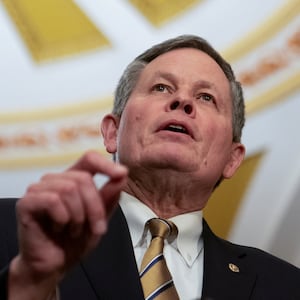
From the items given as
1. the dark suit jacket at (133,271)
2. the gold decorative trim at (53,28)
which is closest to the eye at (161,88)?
the dark suit jacket at (133,271)

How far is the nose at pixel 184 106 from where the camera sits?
1.06 metres

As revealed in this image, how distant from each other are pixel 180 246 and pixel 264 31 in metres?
0.98

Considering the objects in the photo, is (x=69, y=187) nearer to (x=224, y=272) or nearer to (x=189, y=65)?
(x=224, y=272)

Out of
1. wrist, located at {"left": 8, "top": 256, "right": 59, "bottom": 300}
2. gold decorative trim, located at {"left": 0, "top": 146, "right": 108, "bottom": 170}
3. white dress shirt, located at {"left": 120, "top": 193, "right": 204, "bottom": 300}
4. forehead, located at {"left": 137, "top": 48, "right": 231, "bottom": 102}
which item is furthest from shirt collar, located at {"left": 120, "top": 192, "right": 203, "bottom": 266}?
gold decorative trim, located at {"left": 0, "top": 146, "right": 108, "bottom": 170}

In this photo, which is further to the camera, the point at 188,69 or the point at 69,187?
the point at 188,69

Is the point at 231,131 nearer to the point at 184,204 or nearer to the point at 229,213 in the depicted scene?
the point at 184,204

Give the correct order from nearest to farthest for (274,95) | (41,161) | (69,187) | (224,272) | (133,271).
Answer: (69,187), (133,271), (224,272), (274,95), (41,161)

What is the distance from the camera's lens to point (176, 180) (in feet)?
3.47

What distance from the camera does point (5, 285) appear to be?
634 mm

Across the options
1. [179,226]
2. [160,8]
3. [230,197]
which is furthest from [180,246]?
[160,8]

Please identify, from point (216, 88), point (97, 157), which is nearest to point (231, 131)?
point (216, 88)

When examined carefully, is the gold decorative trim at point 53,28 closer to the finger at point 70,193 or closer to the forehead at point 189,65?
the forehead at point 189,65

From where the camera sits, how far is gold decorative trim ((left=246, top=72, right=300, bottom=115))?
1728 mm

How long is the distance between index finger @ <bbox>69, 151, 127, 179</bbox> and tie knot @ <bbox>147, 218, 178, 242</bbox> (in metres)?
0.43
